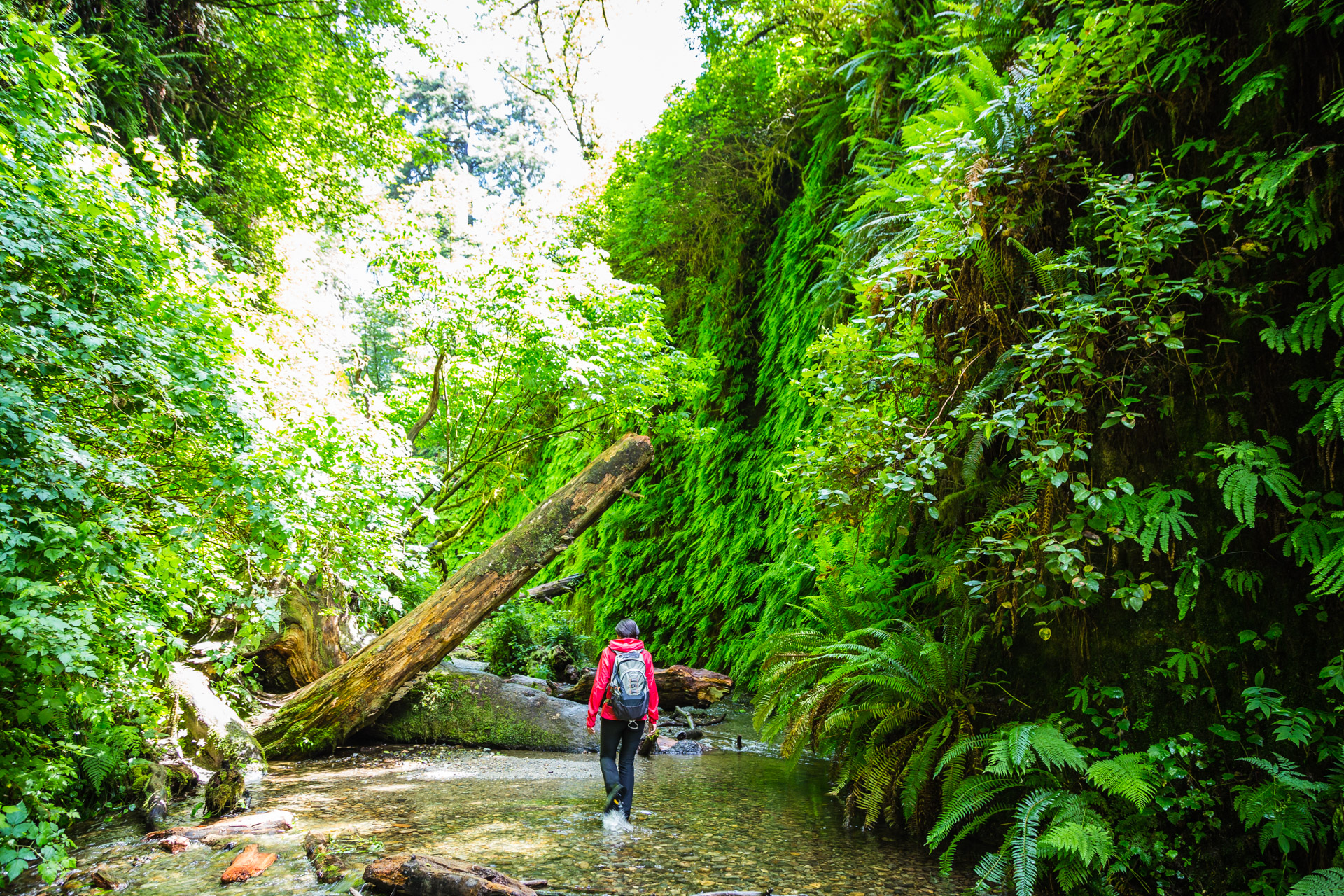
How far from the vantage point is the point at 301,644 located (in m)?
7.58

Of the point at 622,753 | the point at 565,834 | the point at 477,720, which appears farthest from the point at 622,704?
the point at 477,720

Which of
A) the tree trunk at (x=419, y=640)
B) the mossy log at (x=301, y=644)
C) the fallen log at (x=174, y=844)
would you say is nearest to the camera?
the fallen log at (x=174, y=844)

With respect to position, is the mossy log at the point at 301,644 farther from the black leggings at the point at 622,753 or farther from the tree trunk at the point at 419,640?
the black leggings at the point at 622,753

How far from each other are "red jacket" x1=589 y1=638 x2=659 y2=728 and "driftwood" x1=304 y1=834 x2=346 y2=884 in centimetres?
166

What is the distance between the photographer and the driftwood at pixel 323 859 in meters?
3.30

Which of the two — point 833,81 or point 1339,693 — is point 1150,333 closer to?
point 1339,693

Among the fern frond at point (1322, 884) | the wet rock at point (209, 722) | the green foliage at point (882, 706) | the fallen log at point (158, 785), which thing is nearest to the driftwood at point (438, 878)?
the fallen log at point (158, 785)

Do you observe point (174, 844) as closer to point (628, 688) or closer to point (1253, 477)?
point (628, 688)

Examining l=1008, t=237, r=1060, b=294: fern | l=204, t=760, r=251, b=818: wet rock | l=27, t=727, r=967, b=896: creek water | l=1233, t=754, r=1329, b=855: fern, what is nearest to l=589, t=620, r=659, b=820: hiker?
l=27, t=727, r=967, b=896: creek water

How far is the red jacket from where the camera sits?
15.6 feet

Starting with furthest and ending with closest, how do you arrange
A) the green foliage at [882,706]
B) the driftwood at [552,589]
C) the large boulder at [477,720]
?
the driftwood at [552,589] → the large boulder at [477,720] → the green foliage at [882,706]

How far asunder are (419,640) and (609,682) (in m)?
2.55

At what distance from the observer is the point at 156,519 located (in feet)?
12.7

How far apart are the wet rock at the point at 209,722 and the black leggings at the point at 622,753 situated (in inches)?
102
